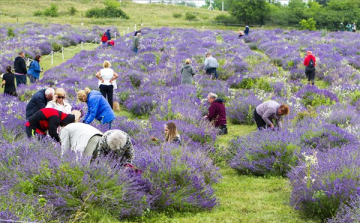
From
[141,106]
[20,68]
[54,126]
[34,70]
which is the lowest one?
[141,106]

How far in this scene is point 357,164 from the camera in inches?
230

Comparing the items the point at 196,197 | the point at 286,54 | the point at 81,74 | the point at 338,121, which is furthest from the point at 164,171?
the point at 286,54

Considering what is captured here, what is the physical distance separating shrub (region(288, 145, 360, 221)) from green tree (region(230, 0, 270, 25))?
5261 centimetres

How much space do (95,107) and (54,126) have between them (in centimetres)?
157

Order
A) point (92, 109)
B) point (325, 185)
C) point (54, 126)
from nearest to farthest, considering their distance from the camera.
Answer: point (325, 185) → point (54, 126) → point (92, 109)

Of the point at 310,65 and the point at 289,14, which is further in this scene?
the point at 289,14

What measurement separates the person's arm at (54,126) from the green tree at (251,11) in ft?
171

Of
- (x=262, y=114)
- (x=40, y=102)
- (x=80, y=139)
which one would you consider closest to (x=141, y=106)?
(x=262, y=114)

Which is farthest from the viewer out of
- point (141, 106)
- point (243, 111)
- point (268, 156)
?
point (141, 106)

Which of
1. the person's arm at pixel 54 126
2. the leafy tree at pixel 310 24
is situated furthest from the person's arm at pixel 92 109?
the leafy tree at pixel 310 24

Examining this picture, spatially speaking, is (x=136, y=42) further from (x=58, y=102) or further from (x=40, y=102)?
(x=58, y=102)

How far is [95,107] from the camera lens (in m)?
8.54

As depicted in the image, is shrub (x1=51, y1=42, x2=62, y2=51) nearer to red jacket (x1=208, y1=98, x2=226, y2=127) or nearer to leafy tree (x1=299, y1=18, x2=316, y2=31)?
red jacket (x1=208, y1=98, x2=226, y2=127)

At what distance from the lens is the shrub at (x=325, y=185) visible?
5.44 m
